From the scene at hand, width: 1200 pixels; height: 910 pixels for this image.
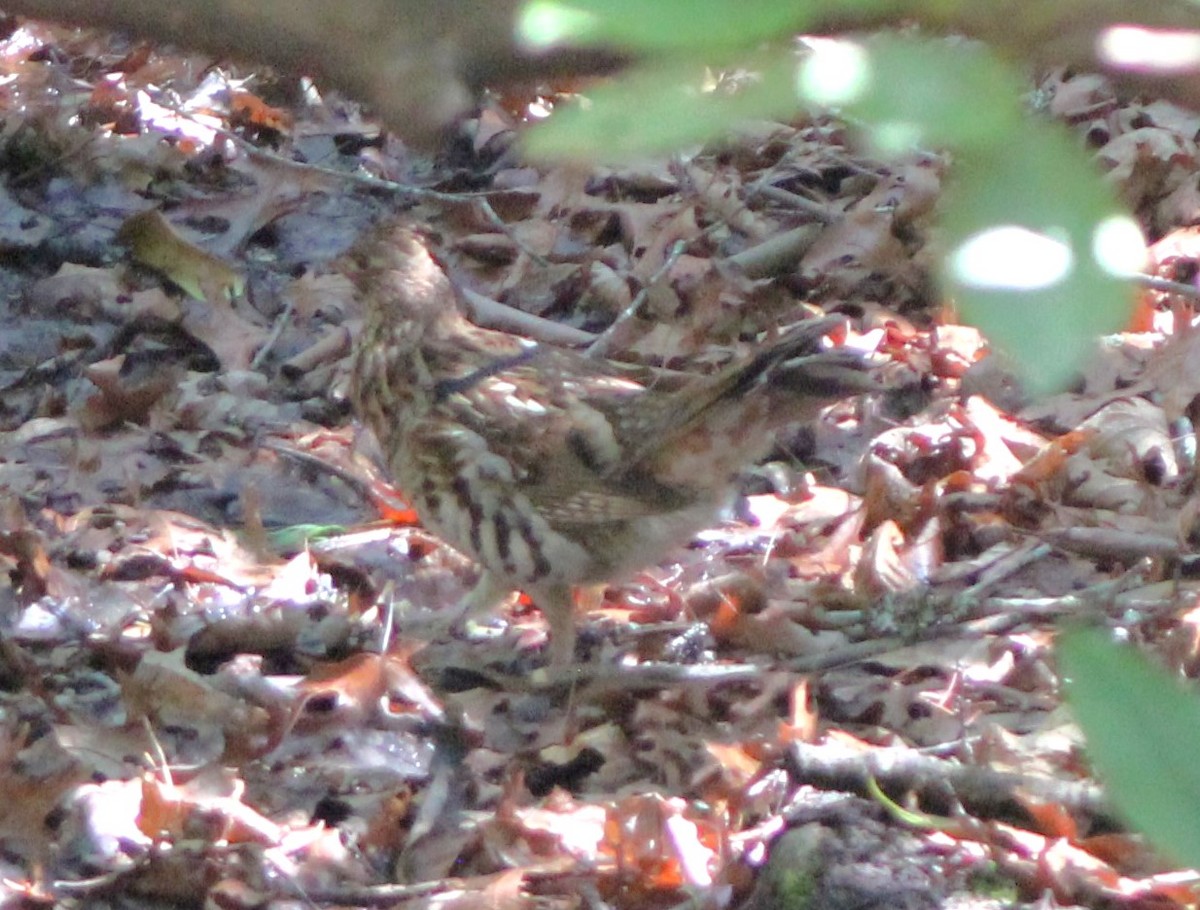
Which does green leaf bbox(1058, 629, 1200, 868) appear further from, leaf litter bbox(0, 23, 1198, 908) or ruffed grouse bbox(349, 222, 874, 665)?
ruffed grouse bbox(349, 222, 874, 665)

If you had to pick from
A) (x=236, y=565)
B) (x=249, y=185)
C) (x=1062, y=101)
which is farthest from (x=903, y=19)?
(x=249, y=185)

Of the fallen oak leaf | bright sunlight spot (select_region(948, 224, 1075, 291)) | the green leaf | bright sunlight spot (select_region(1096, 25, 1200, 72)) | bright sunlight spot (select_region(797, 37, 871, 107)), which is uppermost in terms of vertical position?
bright sunlight spot (select_region(1096, 25, 1200, 72))

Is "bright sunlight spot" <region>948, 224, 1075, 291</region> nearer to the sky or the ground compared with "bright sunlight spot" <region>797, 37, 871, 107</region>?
nearer to the ground

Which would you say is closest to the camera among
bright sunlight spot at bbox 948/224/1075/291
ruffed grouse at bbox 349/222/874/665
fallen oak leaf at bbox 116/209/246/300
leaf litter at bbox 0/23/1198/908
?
bright sunlight spot at bbox 948/224/1075/291

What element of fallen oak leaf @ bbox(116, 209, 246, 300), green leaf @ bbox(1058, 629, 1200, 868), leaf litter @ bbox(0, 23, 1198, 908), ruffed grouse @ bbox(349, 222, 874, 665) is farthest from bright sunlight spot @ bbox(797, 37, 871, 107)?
fallen oak leaf @ bbox(116, 209, 246, 300)

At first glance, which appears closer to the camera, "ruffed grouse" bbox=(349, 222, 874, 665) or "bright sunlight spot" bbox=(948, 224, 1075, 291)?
"bright sunlight spot" bbox=(948, 224, 1075, 291)

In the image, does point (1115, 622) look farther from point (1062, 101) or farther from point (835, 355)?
point (1062, 101)

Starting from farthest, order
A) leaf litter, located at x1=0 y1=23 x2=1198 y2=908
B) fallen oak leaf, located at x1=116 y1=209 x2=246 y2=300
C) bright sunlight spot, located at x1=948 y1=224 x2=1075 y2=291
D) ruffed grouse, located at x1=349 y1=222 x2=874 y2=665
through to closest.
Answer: fallen oak leaf, located at x1=116 y1=209 x2=246 y2=300 → ruffed grouse, located at x1=349 y1=222 x2=874 y2=665 → leaf litter, located at x1=0 y1=23 x2=1198 y2=908 → bright sunlight spot, located at x1=948 y1=224 x2=1075 y2=291
